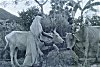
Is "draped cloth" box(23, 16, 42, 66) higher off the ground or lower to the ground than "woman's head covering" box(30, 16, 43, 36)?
→ lower

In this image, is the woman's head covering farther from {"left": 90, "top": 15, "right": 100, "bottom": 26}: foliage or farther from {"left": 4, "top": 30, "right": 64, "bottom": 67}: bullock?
{"left": 90, "top": 15, "right": 100, "bottom": 26}: foliage

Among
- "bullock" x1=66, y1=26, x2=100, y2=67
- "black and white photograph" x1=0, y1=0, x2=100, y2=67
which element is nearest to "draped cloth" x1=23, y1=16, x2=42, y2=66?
"black and white photograph" x1=0, y1=0, x2=100, y2=67

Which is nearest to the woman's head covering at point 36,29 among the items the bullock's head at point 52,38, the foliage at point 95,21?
the bullock's head at point 52,38

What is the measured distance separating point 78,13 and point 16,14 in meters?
1.99

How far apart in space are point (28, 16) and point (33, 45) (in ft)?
4.16

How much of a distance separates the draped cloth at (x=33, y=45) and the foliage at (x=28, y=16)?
735mm

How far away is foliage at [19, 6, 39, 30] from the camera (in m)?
8.23

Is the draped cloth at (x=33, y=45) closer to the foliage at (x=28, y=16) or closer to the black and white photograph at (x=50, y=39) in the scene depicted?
the black and white photograph at (x=50, y=39)

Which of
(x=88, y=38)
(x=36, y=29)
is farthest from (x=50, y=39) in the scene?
(x=88, y=38)

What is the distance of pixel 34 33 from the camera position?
7488mm

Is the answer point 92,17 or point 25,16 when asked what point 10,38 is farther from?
point 92,17

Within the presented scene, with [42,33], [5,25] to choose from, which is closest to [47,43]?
[42,33]

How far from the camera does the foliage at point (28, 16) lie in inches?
324

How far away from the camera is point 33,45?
7496mm
